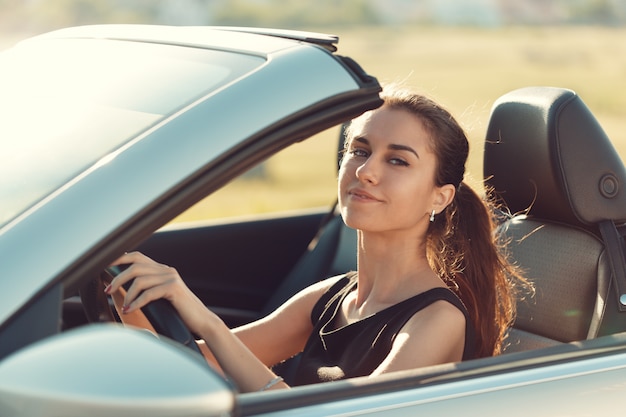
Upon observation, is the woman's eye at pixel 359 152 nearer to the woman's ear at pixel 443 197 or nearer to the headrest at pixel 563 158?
the woman's ear at pixel 443 197

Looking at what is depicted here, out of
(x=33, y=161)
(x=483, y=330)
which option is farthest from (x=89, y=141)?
(x=483, y=330)

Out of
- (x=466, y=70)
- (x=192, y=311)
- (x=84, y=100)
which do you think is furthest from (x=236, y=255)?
(x=466, y=70)

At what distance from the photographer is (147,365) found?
1.15 m

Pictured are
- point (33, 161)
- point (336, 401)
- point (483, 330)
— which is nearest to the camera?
point (336, 401)

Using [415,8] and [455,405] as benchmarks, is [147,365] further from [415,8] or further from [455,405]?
[415,8]

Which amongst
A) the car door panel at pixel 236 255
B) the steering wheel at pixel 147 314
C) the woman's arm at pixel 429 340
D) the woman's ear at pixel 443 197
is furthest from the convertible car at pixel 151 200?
the car door panel at pixel 236 255

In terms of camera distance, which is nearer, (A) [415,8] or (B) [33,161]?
(B) [33,161]

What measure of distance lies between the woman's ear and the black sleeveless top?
0.19m

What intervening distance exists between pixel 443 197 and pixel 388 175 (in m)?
0.21

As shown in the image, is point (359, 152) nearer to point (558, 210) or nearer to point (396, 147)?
point (396, 147)

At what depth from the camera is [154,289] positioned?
5.48ft

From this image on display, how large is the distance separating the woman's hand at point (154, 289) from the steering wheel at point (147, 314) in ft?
0.07

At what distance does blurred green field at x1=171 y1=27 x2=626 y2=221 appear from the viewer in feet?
39.3

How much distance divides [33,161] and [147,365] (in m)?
0.49
